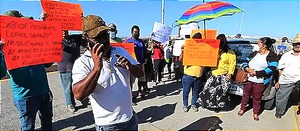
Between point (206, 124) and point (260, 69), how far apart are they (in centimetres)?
154

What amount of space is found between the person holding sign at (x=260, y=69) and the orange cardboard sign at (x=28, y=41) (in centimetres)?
352

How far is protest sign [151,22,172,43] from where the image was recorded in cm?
522

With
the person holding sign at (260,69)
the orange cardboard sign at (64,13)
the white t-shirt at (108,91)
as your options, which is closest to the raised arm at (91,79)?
the white t-shirt at (108,91)

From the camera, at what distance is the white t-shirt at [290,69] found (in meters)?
3.63

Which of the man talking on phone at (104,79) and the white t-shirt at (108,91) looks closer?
the man talking on phone at (104,79)

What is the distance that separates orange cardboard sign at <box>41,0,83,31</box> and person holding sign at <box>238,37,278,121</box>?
341 centimetres

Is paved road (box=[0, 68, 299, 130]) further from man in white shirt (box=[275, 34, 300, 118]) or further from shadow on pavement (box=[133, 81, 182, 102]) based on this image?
shadow on pavement (box=[133, 81, 182, 102])

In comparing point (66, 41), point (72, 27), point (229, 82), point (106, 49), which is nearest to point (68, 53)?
point (66, 41)

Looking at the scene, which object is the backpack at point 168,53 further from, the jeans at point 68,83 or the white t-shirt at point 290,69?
the jeans at point 68,83

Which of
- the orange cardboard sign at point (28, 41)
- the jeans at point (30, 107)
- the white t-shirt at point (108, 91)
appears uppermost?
the orange cardboard sign at point (28, 41)

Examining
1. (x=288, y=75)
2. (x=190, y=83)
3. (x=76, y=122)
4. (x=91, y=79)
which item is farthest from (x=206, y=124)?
(x=91, y=79)

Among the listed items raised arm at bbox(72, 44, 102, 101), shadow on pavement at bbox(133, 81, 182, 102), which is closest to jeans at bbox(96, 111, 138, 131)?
raised arm at bbox(72, 44, 102, 101)

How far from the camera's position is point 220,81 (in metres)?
3.85

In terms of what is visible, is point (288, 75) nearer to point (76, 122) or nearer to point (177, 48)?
point (177, 48)
